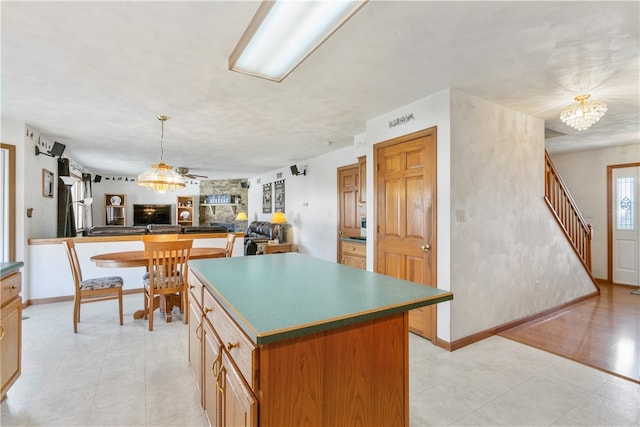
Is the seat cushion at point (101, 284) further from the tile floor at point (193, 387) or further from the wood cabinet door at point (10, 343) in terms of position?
the wood cabinet door at point (10, 343)

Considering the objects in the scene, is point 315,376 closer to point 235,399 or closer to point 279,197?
point 235,399

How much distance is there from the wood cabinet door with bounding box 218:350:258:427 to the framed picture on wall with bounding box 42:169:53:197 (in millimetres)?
4794

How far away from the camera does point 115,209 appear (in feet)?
31.1

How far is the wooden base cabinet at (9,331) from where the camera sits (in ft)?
5.84

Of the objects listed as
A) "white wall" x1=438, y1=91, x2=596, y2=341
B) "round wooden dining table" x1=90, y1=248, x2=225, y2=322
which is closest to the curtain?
"round wooden dining table" x1=90, y1=248, x2=225, y2=322

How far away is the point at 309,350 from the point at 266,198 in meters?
8.01

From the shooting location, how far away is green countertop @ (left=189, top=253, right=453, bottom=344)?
992 mm

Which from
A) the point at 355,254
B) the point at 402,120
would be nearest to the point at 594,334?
the point at 355,254

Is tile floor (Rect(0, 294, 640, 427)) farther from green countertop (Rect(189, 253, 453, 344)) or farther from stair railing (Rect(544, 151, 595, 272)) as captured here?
stair railing (Rect(544, 151, 595, 272))

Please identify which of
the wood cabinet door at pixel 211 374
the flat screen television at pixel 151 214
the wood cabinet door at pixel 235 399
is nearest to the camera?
the wood cabinet door at pixel 235 399

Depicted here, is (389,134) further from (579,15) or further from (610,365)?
(610,365)

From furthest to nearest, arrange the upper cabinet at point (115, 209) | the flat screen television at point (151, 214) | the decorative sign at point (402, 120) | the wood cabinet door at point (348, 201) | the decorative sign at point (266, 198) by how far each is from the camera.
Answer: the flat screen television at point (151, 214) → the upper cabinet at point (115, 209) → the decorative sign at point (266, 198) → the wood cabinet door at point (348, 201) → the decorative sign at point (402, 120)

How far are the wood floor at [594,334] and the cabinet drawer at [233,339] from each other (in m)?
2.92

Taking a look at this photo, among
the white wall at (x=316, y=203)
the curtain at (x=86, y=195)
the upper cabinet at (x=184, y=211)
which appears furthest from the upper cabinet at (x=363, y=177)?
the upper cabinet at (x=184, y=211)
